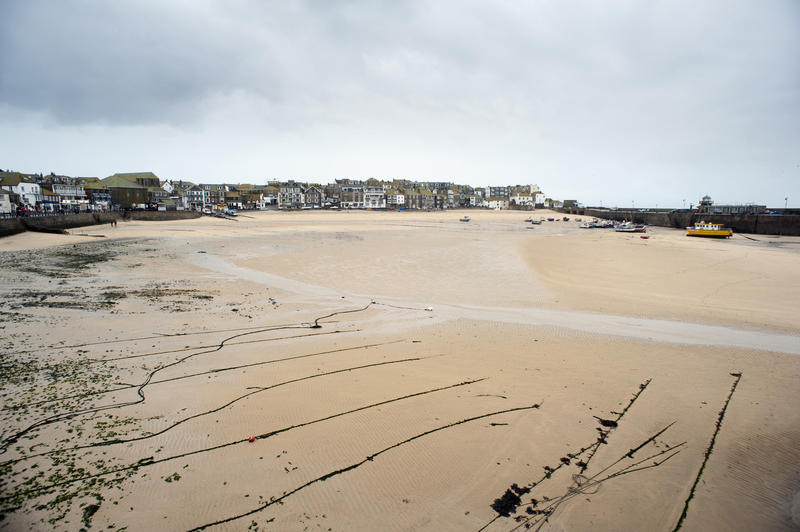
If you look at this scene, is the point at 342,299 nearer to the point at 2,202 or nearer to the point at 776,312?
the point at 776,312

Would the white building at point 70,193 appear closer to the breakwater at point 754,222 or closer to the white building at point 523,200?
the breakwater at point 754,222

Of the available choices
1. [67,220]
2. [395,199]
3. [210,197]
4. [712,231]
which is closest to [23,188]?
[67,220]

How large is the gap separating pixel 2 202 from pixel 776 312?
255 ft

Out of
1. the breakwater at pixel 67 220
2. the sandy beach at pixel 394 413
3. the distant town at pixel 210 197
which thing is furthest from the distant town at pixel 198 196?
the sandy beach at pixel 394 413

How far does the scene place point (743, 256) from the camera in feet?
80.5

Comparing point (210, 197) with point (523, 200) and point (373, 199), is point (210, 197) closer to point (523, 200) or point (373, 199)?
point (373, 199)

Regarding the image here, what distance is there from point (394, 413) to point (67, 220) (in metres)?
49.6

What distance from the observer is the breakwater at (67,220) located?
31094 mm

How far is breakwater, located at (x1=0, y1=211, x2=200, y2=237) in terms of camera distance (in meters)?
31.1

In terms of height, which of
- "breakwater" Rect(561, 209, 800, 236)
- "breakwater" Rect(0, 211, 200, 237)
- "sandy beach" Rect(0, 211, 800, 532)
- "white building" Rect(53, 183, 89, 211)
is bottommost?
"sandy beach" Rect(0, 211, 800, 532)

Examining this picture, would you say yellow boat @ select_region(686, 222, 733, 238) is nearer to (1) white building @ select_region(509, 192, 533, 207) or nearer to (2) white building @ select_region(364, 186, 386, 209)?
(2) white building @ select_region(364, 186, 386, 209)

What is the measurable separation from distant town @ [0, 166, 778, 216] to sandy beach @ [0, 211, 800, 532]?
Answer: 43808 millimetres

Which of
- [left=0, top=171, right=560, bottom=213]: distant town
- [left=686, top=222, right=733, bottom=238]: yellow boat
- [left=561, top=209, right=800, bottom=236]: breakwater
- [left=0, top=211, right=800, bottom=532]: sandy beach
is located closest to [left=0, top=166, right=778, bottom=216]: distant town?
[left=0, top=171, right=560, bottom=213]: distant town

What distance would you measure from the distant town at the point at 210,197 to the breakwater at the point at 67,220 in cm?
335
